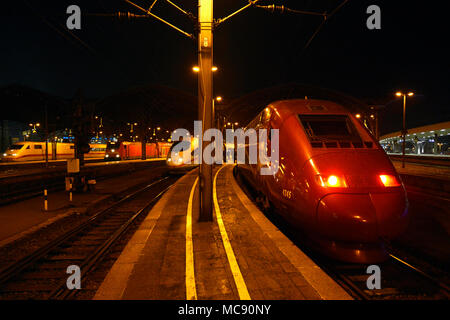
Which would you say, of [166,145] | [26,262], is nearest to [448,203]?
[26,262]

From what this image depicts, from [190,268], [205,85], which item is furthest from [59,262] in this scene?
[205,85]

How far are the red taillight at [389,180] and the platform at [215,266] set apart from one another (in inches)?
75.5

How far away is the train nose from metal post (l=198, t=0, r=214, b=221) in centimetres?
331

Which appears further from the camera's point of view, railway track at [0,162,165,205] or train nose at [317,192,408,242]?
railway track at [0,162,165,205]

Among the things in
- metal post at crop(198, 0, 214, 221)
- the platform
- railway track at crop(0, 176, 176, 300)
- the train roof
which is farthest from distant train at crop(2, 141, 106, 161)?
the train roof

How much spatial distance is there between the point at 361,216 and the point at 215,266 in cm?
251

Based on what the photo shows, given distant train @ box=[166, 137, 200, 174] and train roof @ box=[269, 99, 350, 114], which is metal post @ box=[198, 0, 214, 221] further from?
distant train @ box=[166, 137, 200, 174]

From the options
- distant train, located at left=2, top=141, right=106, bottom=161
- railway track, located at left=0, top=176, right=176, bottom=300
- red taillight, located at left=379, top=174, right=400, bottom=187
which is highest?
distant train, located at left=2, top=141, right=106, bottom=161

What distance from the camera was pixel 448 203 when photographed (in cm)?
1164

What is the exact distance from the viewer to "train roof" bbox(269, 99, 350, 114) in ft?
22.1

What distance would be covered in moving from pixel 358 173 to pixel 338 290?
2.16 meters

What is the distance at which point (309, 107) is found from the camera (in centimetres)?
689

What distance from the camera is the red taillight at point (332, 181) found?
197 inches
